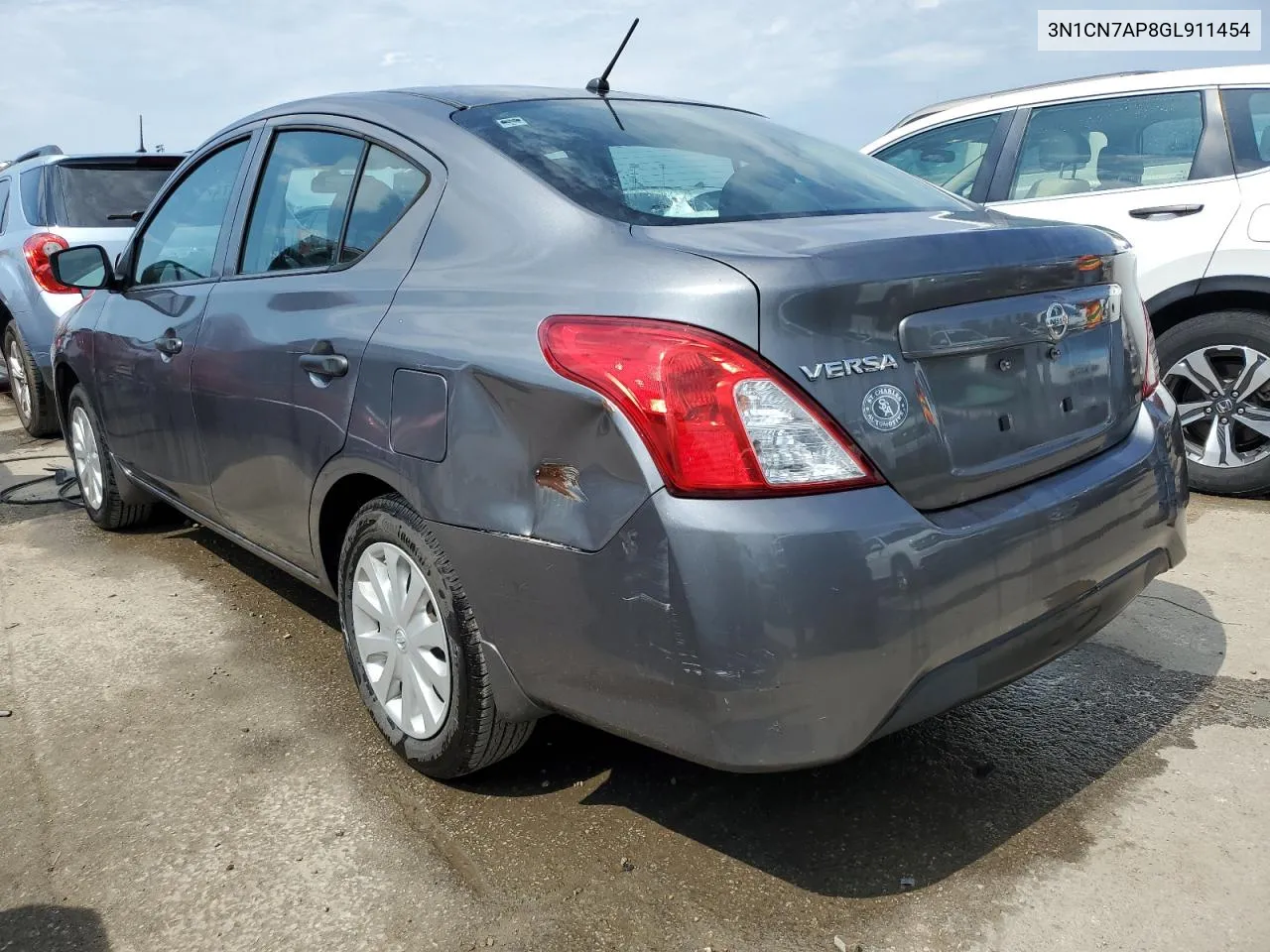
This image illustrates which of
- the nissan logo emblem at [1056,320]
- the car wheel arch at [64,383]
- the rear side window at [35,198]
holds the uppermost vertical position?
the rear side window at [35,198]

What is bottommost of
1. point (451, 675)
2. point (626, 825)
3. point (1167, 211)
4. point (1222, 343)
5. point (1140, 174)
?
point (626, 825)

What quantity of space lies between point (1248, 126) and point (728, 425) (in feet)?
12.8

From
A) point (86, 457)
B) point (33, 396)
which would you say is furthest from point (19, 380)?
point (86, 457)

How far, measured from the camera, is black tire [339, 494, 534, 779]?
7.41ft

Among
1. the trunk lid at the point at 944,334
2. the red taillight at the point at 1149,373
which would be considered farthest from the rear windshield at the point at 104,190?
the red taillight at the point at 1149,373

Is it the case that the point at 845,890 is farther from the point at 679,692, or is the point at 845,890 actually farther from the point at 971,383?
the point at 971,383

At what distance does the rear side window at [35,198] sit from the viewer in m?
6.44

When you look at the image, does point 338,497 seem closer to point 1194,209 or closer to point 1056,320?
point 1056,320

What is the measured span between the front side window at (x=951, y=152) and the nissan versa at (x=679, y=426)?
8.71 ft

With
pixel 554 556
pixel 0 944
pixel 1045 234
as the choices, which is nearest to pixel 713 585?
pixel 554 556

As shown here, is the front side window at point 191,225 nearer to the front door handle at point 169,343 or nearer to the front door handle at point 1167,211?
the front door handle at point 169,343

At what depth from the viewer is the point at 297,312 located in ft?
8.87

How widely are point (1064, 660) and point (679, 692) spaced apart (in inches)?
68.5

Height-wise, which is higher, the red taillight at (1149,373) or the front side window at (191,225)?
the front side window at (191,225)
